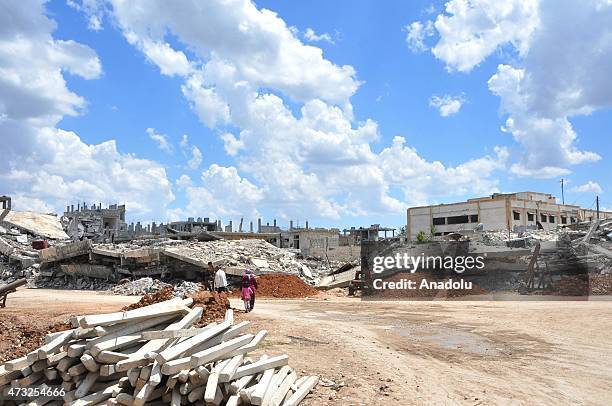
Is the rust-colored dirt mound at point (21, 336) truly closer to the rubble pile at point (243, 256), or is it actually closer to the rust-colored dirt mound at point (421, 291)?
the rubble pile at point (243, 256)

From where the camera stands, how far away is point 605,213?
73.6 metres

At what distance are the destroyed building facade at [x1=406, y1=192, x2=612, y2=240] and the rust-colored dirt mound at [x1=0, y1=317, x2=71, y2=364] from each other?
160 feet

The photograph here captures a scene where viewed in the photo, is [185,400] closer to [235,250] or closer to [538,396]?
[538,396]

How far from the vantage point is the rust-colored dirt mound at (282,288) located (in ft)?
81.3

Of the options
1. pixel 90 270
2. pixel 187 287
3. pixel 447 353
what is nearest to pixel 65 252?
pixel 90 270

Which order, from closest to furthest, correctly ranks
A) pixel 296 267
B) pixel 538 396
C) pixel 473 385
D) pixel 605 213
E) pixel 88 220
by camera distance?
pixel 538 396 → pixel 473 385 → pixel 296 267 → pixel 88 220 → pixel 605 213

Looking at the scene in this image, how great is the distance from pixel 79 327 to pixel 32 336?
5.88 m

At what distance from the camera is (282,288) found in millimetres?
25250

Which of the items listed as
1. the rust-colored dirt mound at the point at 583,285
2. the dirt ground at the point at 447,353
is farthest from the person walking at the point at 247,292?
the rust-colored dirt mound at the point at 583,285

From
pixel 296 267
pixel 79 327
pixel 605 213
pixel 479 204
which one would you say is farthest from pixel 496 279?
pixel 605 213

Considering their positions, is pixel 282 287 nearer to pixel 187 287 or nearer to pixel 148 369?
pixel 187 287

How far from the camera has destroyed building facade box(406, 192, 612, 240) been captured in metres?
57.8

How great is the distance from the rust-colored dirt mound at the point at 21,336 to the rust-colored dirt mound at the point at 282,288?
37.6 ft

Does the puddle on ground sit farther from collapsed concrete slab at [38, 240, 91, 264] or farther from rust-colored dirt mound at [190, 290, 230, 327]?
collapsed concrete slab at [38, 240, 91, 264]
